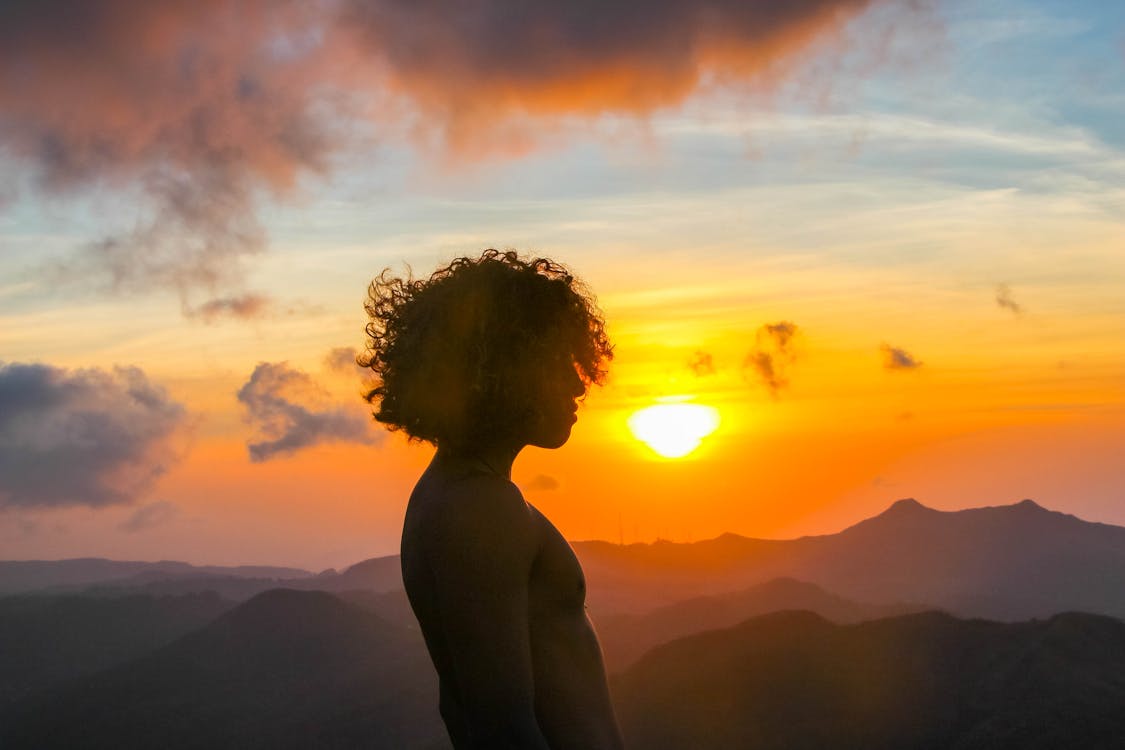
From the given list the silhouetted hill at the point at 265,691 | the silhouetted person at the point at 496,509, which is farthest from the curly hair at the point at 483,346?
the silhouetted hill at the point at 265,691

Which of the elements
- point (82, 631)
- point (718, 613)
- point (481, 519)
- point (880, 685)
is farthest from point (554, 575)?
point (82, 631)

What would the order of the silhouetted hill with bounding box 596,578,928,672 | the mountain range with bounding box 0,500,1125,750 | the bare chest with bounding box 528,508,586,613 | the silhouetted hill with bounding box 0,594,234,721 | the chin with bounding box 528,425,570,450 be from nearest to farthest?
the bare chest with bounding box 528,508,586,613
the chin with bounding box 528,425,570,450
the mountain range with bounding box 0,500,1125,750
the silhouetted hill with bounding box 596,578,928,672
the silhouetted hill with bounding box 0,594,234,721

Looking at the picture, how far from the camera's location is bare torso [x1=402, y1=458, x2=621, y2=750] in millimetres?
3695

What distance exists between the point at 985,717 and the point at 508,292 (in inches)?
2486

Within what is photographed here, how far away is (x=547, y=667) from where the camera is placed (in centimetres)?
396

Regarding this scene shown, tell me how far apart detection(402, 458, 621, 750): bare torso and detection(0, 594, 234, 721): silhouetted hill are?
162 m

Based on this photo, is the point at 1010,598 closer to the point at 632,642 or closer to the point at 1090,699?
the point at 632,642

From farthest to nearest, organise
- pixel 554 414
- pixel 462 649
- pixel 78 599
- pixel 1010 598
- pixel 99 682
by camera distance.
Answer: pixel 78 599, pixel 1010 598, pixel 99 682, pixel 554 414, pixel 462 649

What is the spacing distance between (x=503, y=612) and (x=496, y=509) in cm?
33

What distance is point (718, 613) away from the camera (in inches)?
4776

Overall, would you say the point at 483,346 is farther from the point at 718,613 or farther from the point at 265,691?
the point at 265,691

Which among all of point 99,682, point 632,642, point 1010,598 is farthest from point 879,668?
point 1010,598

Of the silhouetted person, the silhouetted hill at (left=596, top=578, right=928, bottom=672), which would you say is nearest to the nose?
the silhouetted person

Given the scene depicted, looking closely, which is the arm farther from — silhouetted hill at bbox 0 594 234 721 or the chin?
silhouetted hill at bbox 0 594 234 721
